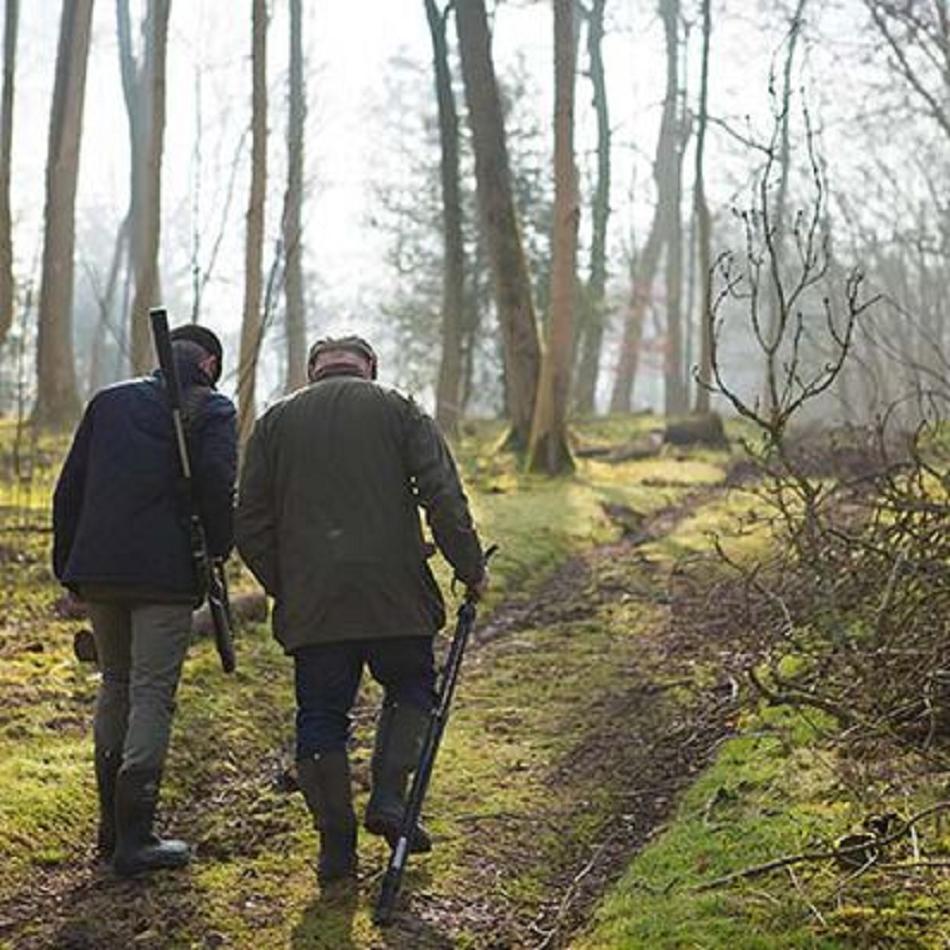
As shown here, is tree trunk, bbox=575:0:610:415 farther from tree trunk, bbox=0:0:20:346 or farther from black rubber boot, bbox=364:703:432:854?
black rubber boot, bbox=364:703:432:854

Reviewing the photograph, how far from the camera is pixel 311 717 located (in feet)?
17.0

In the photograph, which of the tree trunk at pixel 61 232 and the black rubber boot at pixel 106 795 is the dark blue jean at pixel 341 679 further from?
the tree trunk at pixel 61 232

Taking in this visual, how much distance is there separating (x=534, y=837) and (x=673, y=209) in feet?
116

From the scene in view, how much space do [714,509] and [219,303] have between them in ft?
111

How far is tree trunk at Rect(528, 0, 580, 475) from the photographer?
59.2 feet

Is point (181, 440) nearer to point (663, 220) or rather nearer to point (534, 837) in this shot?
point (534, 837)

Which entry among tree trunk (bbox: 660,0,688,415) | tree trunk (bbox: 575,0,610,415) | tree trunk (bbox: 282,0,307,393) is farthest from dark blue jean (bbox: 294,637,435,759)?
tree trunk (bbox: 660,0,688,415)

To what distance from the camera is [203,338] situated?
5652 mm

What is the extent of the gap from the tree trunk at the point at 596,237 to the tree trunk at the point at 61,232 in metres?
13.1

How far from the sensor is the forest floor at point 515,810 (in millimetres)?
4551

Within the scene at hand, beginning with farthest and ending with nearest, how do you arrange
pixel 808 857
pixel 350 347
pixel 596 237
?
pixel 596 237 < pixel 350 347 < pixel 808 857

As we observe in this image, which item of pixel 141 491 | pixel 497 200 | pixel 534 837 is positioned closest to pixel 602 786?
pixel 534 837

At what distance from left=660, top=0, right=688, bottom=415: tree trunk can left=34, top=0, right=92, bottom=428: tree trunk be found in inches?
704

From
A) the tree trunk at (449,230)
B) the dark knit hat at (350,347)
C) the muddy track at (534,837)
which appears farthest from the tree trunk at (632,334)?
the dark knit hat at (350,347)
